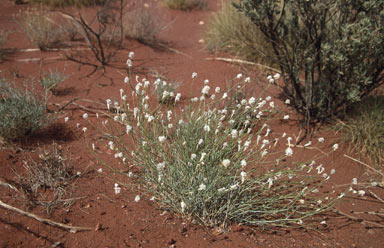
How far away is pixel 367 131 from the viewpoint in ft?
11.3

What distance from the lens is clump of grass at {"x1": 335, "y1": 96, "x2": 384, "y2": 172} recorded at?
3.37 metres

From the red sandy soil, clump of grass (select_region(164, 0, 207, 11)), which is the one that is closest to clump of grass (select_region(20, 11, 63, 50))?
the red sandy soil

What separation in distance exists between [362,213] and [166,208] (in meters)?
1.71

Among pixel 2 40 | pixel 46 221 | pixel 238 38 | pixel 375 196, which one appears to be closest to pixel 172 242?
pixel 46 221

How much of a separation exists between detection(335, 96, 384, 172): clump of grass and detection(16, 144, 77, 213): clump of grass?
2.92 meters

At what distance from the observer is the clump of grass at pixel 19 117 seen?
9.50 ft

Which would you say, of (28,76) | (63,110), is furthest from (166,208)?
(28,76)

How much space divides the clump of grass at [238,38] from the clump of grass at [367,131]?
1825 millimetres

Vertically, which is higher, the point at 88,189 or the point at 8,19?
the point at 8,19

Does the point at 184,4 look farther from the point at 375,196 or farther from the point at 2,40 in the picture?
the point at 375,196

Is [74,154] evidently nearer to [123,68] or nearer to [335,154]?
[123,68]

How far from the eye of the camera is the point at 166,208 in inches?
94.1

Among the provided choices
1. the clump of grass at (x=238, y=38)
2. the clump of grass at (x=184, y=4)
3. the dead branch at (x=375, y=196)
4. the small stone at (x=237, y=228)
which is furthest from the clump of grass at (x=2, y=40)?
the dead branch at (x=375, y=196)

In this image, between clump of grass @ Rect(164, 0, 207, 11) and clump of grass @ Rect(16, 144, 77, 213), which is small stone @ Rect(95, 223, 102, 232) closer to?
clump of grass @ Rect(16, 144, 77, 213)
